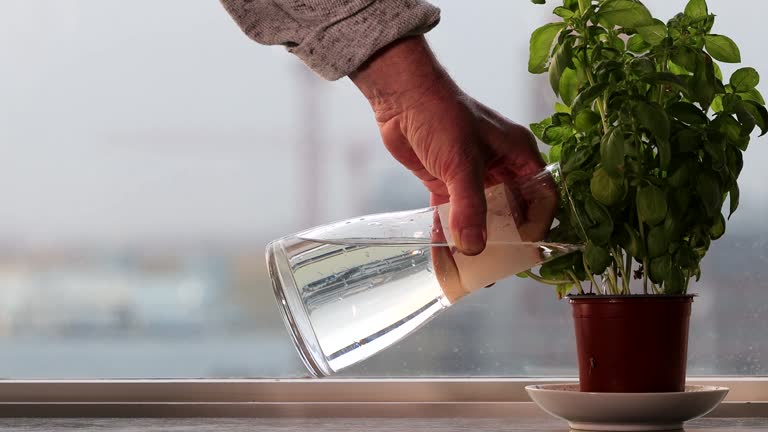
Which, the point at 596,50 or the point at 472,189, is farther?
the point at 596,50

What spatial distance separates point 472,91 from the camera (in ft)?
4.46

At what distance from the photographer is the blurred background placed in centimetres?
135

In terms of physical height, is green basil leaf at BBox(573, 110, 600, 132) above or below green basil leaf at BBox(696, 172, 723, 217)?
above

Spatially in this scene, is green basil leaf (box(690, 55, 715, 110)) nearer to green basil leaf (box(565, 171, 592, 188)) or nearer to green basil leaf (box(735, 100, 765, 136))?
green basil leaf (box(735, 100, 765, 136))

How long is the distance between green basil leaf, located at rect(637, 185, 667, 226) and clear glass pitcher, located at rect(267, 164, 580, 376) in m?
0.08

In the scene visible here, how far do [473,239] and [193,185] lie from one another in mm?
745

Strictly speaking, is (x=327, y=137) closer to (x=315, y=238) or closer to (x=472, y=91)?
(x=472, y=91)

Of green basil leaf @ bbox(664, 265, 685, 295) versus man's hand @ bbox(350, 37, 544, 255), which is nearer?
man's hand @ bbox(350, 37, 544, 255)

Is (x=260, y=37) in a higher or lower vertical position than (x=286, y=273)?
higher

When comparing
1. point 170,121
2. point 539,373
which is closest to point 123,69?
point 170,121

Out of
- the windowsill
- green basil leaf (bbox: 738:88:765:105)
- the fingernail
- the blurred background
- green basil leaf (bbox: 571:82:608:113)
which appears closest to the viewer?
the fingernail

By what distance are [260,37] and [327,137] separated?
A: 1.75 feet

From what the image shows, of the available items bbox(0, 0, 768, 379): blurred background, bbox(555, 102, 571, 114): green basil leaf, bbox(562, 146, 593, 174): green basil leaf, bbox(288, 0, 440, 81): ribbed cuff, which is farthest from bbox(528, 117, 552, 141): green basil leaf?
bbox(0, 0, 768, 379): blurred background

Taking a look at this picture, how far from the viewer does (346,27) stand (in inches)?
31.6
